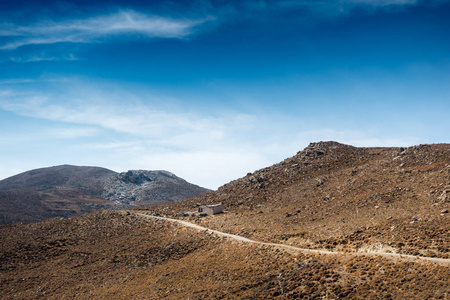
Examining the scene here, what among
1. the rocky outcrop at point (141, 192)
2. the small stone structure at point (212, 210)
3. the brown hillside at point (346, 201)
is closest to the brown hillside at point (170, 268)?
the brown hillside at point (346, 201)

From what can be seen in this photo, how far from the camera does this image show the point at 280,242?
36781 mm

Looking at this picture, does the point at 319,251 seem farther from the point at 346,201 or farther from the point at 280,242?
the point at 346,201

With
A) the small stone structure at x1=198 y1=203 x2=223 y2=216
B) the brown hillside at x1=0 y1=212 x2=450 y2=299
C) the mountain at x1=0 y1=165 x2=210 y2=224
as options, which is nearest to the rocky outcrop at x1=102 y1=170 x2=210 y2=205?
the mountain at x1=0 y1=165 x2=210 y2=224

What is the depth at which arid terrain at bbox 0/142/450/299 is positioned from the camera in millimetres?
24500

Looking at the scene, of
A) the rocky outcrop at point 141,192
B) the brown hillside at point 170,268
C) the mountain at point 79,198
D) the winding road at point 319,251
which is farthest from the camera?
the rocky outcrop at point 141,192

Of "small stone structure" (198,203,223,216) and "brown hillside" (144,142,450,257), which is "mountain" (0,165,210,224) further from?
"small stone structure" (198,203,223,216)

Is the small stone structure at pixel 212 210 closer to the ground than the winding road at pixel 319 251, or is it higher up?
higher up

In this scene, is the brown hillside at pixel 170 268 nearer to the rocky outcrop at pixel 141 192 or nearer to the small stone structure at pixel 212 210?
the small stone structure at pixel 212 210

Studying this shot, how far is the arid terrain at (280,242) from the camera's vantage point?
2450 cm

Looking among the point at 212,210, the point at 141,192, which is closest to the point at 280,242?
the point at 212,210

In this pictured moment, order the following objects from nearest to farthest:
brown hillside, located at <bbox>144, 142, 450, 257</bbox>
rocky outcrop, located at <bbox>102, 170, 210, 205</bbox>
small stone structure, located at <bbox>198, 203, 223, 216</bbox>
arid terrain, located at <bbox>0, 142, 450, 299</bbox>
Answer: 1. arid terrain, located at <bbox>0, 142, 450, 299</bbox>
2. brown hillside, located at <bbox>144, 142, 450, 257</bbox>
3. small stone structure, located at <bbox>198, 203, 223, 216</bbox>
4. rocky outcrop, located at <bbox>102, 170, 210, 205</bbox>

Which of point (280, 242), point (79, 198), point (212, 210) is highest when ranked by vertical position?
point (79, 198)

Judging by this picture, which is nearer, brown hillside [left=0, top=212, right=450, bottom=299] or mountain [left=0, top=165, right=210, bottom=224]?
brown hillside [left=0, top=212, right=450, bottom=299]

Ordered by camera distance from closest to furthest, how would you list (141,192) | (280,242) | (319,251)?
(319,251) → (280,242) → (141,192)
